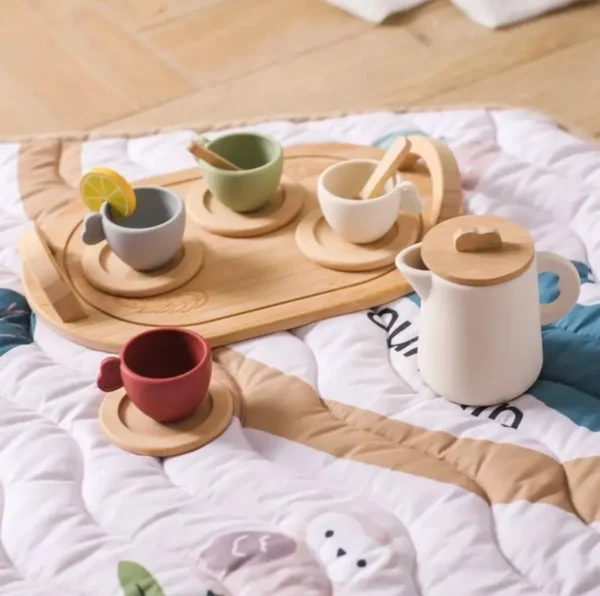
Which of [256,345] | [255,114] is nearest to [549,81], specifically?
[255,114]

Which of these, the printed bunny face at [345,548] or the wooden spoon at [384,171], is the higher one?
the wooden spoon at [384,171]

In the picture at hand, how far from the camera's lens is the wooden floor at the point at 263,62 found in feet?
4.15

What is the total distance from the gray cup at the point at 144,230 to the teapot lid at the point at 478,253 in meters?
0.22

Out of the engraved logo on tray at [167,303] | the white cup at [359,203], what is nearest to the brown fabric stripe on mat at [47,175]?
the engraved logo on tray at [167,303]

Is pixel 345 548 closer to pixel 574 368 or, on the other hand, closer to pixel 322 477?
pixel 322 477

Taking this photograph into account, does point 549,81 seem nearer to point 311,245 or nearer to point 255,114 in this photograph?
point 255,114

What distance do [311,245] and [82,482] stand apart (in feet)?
0.92

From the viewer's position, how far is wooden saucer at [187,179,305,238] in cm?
83

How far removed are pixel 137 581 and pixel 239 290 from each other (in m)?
0.28

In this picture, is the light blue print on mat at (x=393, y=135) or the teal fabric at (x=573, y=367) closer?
the teal fabric at (x=573, y=367)

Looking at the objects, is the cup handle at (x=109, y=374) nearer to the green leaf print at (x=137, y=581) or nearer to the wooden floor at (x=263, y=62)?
the green leaf print at (x=137, y=581)

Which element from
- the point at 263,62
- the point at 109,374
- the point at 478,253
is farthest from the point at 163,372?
the point at 263,62

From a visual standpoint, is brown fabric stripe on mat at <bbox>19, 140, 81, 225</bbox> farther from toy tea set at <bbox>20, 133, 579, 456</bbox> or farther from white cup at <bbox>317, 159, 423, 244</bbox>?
white cup at <bbox>317, 159, 423, 244</bbox>

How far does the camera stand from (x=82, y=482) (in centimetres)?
65
